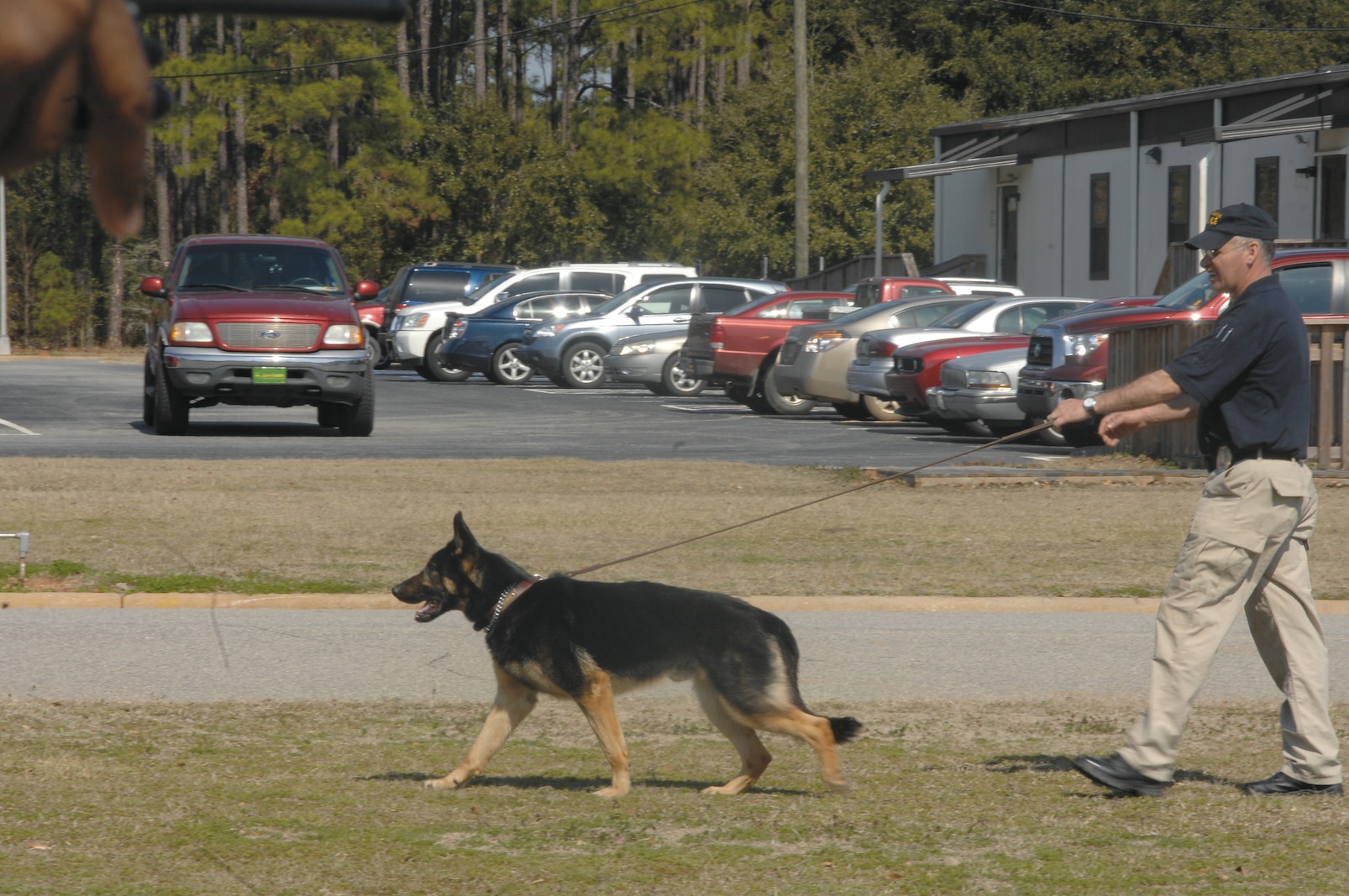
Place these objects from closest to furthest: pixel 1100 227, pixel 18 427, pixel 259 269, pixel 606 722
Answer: pixel 606 722 → pixel 259 269 → pixel 18 427 → pixel 1100 227

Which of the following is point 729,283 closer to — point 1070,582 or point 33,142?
point 1070,582

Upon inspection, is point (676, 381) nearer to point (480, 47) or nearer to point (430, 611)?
point (430, 611)

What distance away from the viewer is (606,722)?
5.50 m

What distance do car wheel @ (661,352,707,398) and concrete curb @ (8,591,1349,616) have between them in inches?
668

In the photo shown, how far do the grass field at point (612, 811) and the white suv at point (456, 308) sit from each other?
24.1 metres

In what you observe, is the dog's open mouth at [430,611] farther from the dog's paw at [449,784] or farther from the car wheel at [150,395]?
the car wheel at [150,395]

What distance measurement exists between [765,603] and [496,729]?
13.5 feet

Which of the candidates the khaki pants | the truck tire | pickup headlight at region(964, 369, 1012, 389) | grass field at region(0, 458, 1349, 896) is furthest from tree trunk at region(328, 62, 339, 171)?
the khaki pants

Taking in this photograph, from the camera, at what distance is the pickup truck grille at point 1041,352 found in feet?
58.1

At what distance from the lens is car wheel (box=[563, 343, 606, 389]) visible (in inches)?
1105

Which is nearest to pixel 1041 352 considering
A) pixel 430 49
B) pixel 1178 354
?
pixel 1178 354

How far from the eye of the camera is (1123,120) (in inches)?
1335

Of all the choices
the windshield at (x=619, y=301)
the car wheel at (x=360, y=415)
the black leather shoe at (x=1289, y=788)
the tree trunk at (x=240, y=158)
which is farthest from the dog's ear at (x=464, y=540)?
the tree trunk at (x=240, y=158)

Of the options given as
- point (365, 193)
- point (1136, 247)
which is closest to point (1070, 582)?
point (1136, 247)
